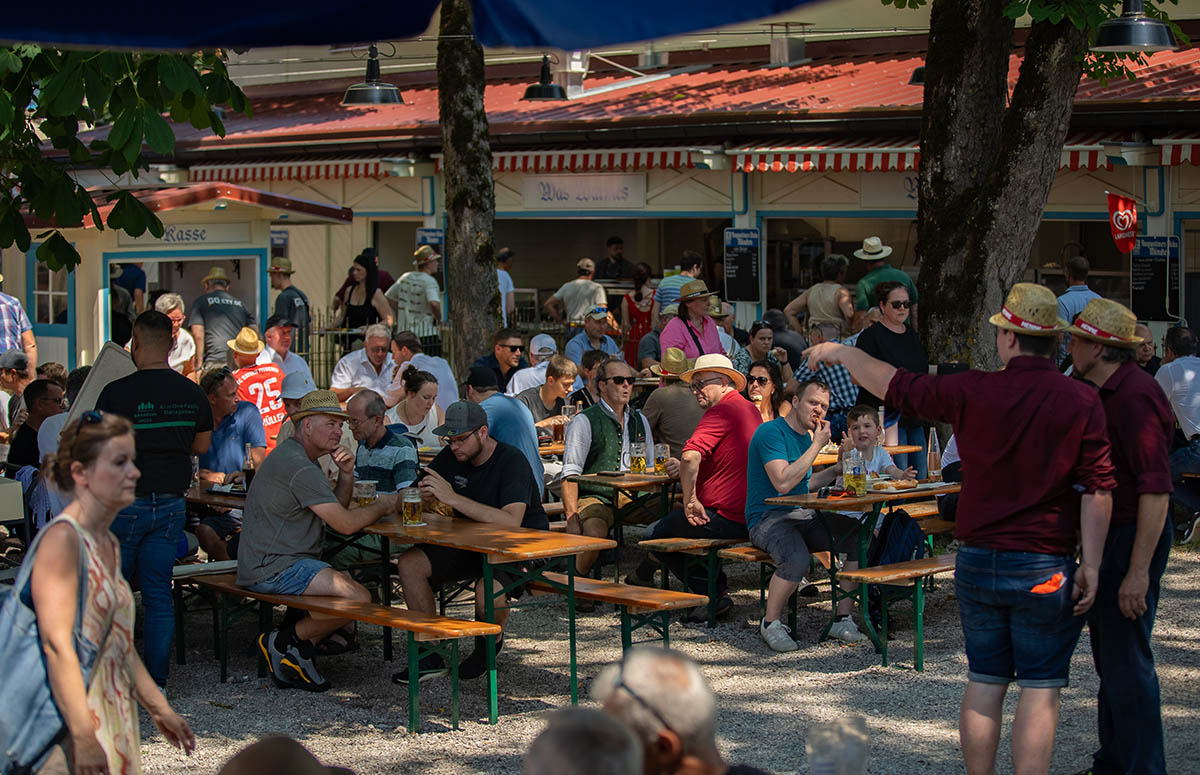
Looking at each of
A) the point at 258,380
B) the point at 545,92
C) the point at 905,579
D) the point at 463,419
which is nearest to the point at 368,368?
the point at 258,380

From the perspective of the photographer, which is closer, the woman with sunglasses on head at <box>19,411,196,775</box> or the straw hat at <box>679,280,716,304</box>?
the woman with sunglasses on head at <box>19,411,196,775</box>

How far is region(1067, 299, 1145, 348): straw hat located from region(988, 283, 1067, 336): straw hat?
11.0 inches

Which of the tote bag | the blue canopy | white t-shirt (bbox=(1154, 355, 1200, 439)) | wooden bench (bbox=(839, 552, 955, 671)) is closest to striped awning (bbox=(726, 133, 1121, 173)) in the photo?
white t-shirt (bbox=(1154, 355, 1200, 439))

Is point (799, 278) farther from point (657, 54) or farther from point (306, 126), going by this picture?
point (306, 126)

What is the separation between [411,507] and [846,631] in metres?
2.61

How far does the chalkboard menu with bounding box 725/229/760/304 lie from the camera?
17.8m

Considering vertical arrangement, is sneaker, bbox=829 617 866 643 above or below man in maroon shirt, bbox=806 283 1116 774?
below

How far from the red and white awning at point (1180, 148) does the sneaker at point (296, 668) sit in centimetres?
1049

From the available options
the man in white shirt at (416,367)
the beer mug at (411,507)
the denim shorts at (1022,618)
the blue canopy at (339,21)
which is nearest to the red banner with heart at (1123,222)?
the man in white shirt at (416,367)

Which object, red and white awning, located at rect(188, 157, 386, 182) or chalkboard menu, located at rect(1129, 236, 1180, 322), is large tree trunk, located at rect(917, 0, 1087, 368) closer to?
chalkboard menu, located at rect(1129, 236, 1180, 322)

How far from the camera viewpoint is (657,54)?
2158cm

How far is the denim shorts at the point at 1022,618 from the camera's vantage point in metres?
4.99

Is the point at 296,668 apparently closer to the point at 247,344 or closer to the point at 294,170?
the point at 247,344

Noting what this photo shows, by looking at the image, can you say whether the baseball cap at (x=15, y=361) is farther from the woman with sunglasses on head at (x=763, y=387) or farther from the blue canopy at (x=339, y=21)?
the blue canopy at (x=339, y=21)
